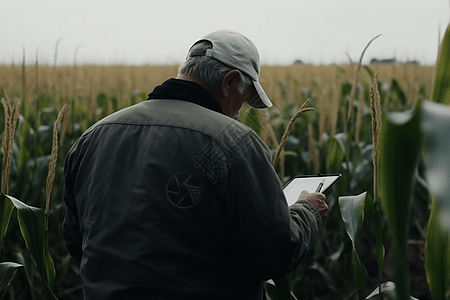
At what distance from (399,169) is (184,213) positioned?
0.72 m

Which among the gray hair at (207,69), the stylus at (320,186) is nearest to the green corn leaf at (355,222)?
the stylus at (320,186)

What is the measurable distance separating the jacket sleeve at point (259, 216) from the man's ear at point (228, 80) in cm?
25

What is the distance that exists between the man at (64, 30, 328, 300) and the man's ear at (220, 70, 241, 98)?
0.36ft

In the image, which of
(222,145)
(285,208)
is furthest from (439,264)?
(222,145)

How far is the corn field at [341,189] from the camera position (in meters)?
0.82

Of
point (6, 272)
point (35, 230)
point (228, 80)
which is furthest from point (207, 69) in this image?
point (6, 272)

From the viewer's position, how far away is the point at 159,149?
1.45 metres

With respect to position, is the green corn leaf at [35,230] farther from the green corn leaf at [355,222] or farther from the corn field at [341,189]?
the green corn leaf at [355,222]

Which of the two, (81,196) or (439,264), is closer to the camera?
(439,264)

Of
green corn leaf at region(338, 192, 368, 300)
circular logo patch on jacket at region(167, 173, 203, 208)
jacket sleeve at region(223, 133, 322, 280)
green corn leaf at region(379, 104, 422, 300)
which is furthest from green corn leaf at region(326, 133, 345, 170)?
green corn leaf at region(379, 104, 422, 300)

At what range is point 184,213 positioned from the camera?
4.65ft

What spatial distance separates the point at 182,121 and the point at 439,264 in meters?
0.78

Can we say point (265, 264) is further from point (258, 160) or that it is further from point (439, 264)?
point (439, 264)

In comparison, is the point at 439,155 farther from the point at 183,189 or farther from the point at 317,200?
the point at 317,200
